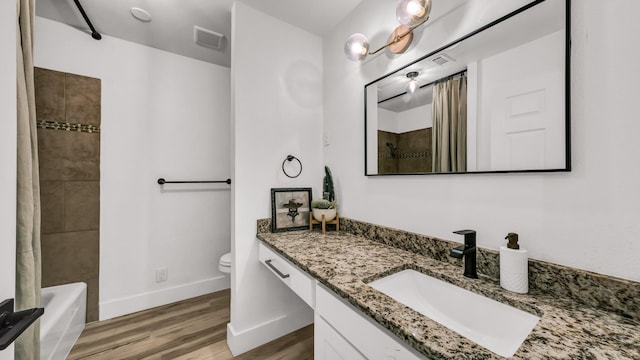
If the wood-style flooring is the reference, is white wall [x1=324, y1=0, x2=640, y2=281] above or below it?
above

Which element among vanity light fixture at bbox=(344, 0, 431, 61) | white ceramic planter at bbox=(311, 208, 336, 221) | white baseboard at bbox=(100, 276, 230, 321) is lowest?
white baseboard at bbox=(100, 276, 230, 321)

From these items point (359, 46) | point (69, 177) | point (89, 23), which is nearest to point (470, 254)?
point (359, 46)

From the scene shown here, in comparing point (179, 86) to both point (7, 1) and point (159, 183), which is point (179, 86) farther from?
point (7, 1)

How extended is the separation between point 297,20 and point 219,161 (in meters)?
1.48

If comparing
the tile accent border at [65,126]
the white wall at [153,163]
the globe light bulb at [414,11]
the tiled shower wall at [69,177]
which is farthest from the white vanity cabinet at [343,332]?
the tile accent border at [65,126]

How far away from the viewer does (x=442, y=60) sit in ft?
3.53

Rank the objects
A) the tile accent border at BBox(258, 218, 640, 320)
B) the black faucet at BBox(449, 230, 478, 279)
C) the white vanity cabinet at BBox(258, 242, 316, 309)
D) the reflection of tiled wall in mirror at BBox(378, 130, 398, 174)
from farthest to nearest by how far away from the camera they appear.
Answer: the reflection of tiled wall in mirror at BBox(378, 130, 398, 174) → the white vanity cabinet at BBox(258, 242, 316, 309) → the black faucet at BBox(449, 230, 478, 279) → the tile accent border at BBox(258, 218, 640, 320)

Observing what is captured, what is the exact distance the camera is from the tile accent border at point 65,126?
1627 mm

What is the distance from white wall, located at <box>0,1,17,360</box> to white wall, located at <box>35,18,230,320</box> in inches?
63.3

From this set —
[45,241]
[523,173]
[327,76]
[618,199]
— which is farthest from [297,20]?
[45,241]

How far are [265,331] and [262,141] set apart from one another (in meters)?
1.31

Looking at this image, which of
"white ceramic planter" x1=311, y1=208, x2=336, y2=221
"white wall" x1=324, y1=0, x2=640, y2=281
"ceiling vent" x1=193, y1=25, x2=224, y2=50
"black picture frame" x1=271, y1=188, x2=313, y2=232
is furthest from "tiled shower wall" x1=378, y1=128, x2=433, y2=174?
"ceiling vent" x1=193, y1=25, x2=224, y2=50

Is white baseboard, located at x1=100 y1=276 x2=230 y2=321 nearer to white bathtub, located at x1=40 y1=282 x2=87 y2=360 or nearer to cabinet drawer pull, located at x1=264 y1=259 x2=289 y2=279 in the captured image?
white bathtub, located at x1=40 y1=282 x2=87 y2=360

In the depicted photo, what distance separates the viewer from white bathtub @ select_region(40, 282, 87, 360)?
1.24 m
